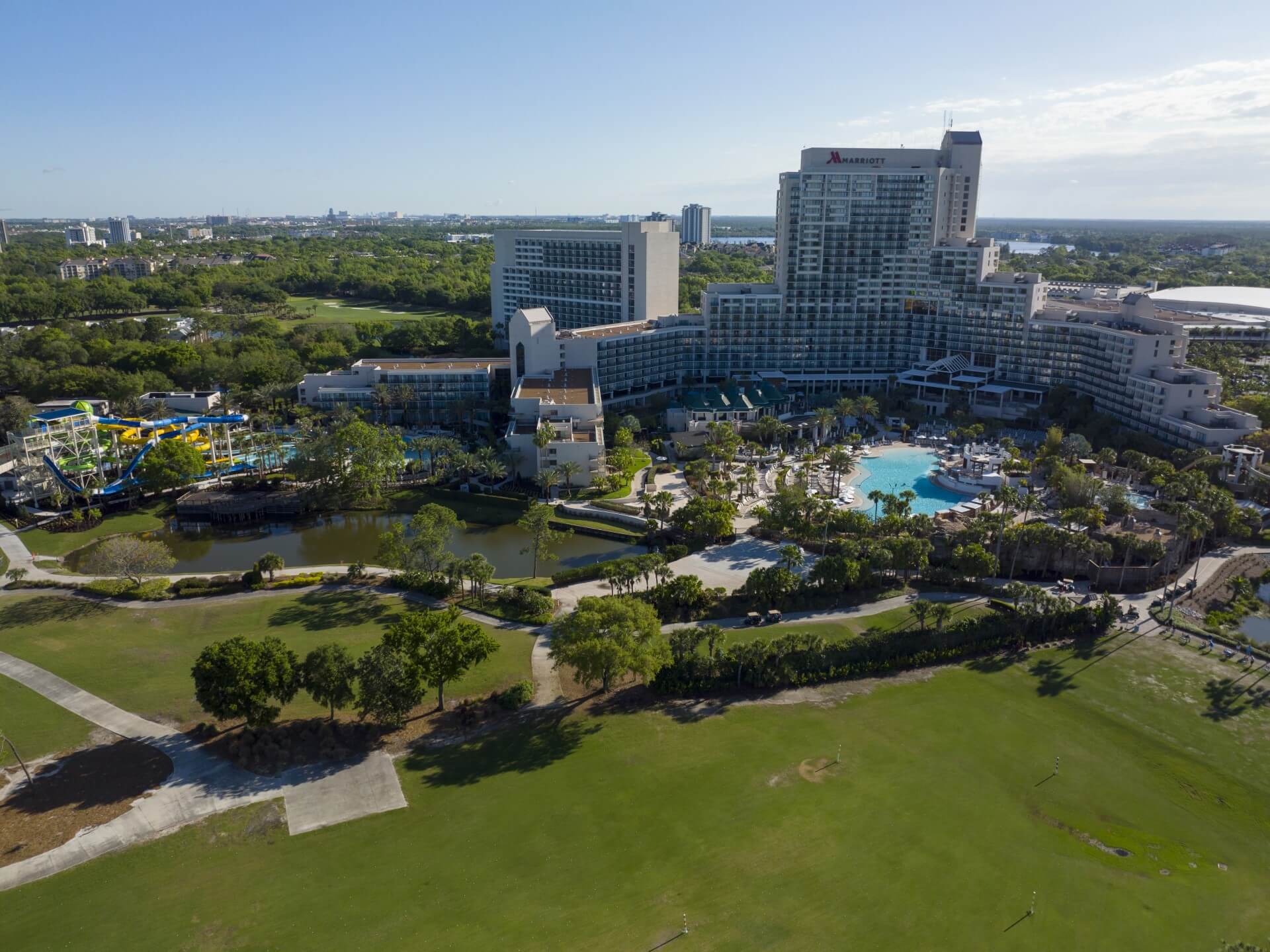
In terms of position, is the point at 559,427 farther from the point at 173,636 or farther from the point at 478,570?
the point at 173,636

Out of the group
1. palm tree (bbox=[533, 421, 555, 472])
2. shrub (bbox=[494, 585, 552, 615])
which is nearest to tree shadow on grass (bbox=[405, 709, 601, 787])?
shrub (bbox=[494, 585, 552, 615])

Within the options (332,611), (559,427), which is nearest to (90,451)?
(332,611)

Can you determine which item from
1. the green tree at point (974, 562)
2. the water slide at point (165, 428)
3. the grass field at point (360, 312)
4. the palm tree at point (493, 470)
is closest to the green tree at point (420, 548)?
the palm tree at point (493, 470)

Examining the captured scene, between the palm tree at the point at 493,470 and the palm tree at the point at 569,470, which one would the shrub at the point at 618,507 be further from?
the palm tree at the point at 493,470

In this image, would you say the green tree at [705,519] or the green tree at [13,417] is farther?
the green tree at [13,417]

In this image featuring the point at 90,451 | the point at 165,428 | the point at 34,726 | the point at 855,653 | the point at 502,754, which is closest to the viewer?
the point at 502,754

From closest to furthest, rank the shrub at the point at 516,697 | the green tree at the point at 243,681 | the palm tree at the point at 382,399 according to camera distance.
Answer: the green tree at the point at 243,681, the shrub at the point at 516,697, the palm tree at the point at 382,399

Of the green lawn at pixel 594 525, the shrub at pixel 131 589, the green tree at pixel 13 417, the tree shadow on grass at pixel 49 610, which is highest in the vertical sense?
the green tree at pixel 13 417
